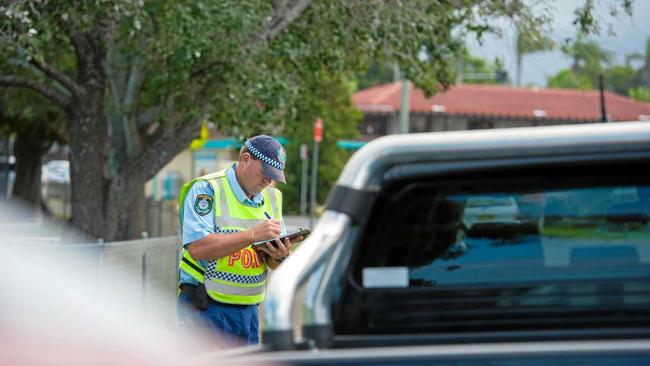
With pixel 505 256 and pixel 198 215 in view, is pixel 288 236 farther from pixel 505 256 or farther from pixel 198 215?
pixel 505 256

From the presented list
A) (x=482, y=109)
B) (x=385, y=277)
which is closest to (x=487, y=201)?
(x=385, y=277)

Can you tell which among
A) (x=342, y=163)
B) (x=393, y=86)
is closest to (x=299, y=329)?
(x=342, y=163)

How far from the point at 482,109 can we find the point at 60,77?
59.6m

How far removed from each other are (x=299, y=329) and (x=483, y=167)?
673mm

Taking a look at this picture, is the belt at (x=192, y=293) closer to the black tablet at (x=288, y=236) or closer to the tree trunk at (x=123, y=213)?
the black tablet at (x=288, y=236)

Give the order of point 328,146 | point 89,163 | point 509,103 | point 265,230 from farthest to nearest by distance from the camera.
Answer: point 509,103, point 328,146, point 89,163, point 265,230

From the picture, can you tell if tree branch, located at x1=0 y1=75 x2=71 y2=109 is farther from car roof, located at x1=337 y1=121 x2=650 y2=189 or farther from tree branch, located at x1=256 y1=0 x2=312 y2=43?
car roof, located at x1=337 y1=121 x2=650 y2=189

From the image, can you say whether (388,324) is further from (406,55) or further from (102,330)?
(406,55)

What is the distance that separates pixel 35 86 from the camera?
639 inches

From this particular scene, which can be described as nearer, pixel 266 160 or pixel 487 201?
pixel 487 201

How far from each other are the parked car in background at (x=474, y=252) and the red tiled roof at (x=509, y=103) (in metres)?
64.7

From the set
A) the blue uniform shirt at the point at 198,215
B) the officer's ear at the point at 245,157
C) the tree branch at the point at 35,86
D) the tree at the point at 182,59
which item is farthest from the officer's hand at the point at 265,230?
the tree branch at the point at 35,86

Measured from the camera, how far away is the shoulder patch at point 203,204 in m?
5.98

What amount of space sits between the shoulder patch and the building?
62.4m
